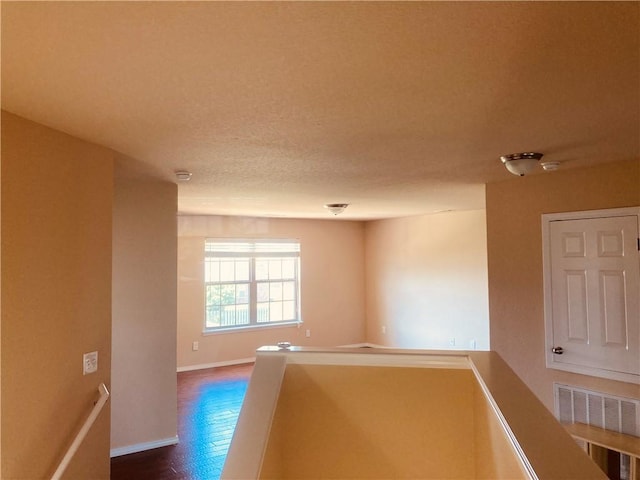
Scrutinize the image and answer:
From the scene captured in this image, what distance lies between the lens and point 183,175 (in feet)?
10.5

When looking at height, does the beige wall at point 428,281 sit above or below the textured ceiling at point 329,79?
below

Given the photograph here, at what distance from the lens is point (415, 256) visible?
22.9 feet

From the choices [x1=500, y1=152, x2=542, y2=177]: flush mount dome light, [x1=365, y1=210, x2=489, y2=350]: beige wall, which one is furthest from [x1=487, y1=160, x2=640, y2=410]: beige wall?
[x1=365, y1=210, x2=489, y2=350]: beige wall

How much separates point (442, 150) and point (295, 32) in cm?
162

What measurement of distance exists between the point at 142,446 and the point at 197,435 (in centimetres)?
56

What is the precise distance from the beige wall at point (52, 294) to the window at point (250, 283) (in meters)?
4.09

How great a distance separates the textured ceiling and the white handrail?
1.43m

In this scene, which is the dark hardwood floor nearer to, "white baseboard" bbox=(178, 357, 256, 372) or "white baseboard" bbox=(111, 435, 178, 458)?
"white baseboard" bbox=(111, 435, 178, 458)

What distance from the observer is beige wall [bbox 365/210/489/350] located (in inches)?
237

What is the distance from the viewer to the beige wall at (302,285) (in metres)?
6.37

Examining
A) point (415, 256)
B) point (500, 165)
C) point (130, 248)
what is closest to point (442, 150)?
point (500, 165)

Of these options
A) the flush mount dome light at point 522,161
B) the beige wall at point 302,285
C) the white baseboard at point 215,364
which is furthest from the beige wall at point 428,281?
the flush mount dome light at point 522,161

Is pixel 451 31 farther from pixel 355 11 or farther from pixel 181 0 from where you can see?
pixel 181 0

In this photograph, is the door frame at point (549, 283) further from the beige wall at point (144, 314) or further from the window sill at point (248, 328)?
the window sill at point (248, 328)
